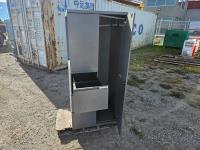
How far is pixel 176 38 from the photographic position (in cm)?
919

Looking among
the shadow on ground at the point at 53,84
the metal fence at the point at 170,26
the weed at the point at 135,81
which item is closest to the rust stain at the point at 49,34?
the shadow on ground at the point at 53,84

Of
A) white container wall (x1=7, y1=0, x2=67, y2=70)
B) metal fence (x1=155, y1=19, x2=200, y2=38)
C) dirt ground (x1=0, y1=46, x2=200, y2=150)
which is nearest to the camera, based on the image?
dirt ground (x1=0, y1=46, x2=200, y2=150)

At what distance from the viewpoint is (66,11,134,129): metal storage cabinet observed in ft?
6.63

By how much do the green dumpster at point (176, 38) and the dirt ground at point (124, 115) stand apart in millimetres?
4703

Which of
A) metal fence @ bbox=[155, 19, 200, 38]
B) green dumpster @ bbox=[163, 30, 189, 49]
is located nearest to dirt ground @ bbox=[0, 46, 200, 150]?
green dumpster @ bbox=[163, 30, 189, 49]

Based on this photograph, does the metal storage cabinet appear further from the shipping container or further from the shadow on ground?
the shipping container

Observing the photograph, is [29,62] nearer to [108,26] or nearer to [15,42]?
[15,42]

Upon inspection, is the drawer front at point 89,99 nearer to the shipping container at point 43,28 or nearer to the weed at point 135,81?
the weed at point 135,81

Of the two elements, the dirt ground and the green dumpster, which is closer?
the dirt ground

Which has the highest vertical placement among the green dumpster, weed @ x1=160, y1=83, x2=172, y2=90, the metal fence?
the metal fence

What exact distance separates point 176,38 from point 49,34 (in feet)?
25.2

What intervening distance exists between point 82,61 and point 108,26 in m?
0.83

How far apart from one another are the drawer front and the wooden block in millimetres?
532

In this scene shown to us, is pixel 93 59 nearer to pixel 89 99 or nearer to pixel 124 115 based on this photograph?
pixel 89 99
